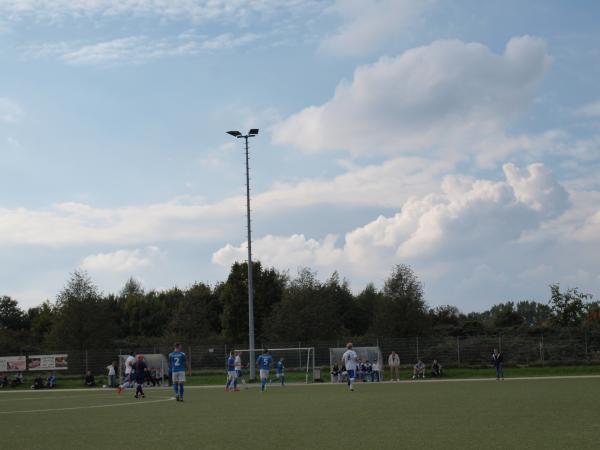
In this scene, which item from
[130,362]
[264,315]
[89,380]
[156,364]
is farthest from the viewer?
[264,315]

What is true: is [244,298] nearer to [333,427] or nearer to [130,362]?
[130,362]

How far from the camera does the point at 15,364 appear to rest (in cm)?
5409

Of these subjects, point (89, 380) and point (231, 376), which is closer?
point (231, 376)

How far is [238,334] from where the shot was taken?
89938 mm

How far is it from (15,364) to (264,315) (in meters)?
39.5

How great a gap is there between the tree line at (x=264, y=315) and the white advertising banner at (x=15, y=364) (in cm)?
724

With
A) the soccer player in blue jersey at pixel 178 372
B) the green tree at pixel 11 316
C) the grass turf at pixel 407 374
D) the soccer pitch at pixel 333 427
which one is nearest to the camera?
the soccer pitch at pixel 333 427

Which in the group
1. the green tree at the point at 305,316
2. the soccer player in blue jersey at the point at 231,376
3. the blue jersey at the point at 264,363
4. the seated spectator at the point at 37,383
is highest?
the green tree at the point at 305,316

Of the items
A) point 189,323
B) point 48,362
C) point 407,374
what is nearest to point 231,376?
point 407,374

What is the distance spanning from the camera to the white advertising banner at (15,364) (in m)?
53.9

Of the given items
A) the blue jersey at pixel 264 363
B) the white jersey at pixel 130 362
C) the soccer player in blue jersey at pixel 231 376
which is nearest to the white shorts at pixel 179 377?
the blue jersey at pixel 264 363

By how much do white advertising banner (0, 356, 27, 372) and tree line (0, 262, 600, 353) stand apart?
23.8 feet

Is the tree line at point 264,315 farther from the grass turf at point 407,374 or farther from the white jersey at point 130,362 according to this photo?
the white jersey at point 130,362

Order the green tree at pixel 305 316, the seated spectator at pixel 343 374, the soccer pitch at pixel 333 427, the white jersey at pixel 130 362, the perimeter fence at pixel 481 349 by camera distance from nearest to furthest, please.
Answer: the soccer pitch at pixel 333 427, the white jersey at pixel 130 362, the seated spectator at pixel 343 374, the perimeter fence at pixel 481 349, the green tree at pixel 305 316
